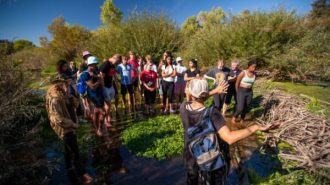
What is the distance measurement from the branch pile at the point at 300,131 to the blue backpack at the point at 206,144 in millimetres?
1247

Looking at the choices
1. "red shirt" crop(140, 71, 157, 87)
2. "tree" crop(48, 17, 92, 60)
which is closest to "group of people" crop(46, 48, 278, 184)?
"red shirt" crop(140, 71, 157, 87)

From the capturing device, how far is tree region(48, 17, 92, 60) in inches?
1253

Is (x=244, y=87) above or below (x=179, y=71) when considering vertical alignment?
below

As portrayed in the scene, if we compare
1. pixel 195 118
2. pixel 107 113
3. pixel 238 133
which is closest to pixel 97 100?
pixel 107 113

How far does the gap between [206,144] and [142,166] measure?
2.99 meters

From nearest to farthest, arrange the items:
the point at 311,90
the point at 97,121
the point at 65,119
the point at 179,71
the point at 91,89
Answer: the point at 65,119 < the point at 91,89 < the point at 97,121 < the point at 179,71 < the point at 311,90

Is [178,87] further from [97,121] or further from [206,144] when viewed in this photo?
[206,144]

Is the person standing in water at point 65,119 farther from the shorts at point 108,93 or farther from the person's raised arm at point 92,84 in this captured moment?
the shorts at point 108,93

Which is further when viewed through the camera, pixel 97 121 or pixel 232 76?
pixel 232 76

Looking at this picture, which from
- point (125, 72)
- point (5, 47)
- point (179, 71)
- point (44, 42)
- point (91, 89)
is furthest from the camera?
point (44, 42)

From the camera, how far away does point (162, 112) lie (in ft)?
32.0

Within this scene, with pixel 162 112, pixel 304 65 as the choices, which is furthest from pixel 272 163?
pixel 304 65

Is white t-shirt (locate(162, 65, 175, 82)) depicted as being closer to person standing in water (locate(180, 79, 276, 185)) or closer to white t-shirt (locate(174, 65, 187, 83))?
white t-shirt (locate(174, 65, 187, 83))

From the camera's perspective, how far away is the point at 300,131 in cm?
641
